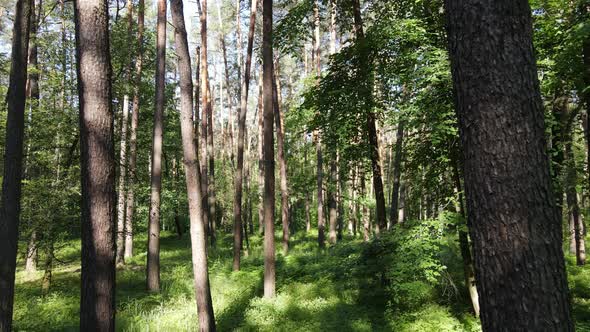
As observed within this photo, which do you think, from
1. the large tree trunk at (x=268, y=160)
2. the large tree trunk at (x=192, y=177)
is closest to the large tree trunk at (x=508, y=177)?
the large tree trunk at (x=192, y=177)

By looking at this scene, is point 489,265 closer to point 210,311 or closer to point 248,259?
point 210,311

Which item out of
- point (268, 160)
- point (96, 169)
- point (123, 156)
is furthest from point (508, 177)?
point (123, 156)

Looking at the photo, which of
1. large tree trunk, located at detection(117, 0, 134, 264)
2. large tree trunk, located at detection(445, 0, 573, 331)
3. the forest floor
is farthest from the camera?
large tree trunk, located at detection(117, 0, 134, 264)

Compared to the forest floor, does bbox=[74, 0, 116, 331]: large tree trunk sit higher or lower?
higher

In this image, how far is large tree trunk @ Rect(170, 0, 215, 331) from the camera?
7449 mm

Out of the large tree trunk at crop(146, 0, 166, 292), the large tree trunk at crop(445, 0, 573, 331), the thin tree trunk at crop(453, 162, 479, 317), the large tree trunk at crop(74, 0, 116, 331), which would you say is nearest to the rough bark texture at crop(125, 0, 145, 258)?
the large tree trunk at crop(146, 0, 166, 292)

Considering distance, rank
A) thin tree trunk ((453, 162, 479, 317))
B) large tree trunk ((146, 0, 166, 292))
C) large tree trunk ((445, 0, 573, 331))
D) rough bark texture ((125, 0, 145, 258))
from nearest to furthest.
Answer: large tree trunk ((445, 0, 573, 331)) → thin tree trunk ((453, 162, 479, 317)) → large tree trunk ((146, 0, 166, 292)) → rough bark texture ((125, 0, 145, 258))

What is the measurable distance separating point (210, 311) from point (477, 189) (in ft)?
21.7

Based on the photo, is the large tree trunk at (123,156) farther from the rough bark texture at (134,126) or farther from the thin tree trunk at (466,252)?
the thin tree trunk at (466,252)

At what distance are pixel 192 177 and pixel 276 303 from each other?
14.7ft

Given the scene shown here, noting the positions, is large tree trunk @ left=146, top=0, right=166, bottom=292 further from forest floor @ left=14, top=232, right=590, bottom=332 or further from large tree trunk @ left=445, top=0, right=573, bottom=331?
large tree trunk @ left=445, top=0, right=573, bottom=331

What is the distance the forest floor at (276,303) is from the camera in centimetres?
811

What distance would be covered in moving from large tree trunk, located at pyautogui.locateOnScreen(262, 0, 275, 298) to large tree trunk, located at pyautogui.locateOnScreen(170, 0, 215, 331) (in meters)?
3.09

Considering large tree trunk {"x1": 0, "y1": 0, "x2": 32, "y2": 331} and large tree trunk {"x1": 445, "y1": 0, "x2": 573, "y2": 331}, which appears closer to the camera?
large tree trunk {"x1": 445, "y1": 0, "x2": 573, "y2": 331}
